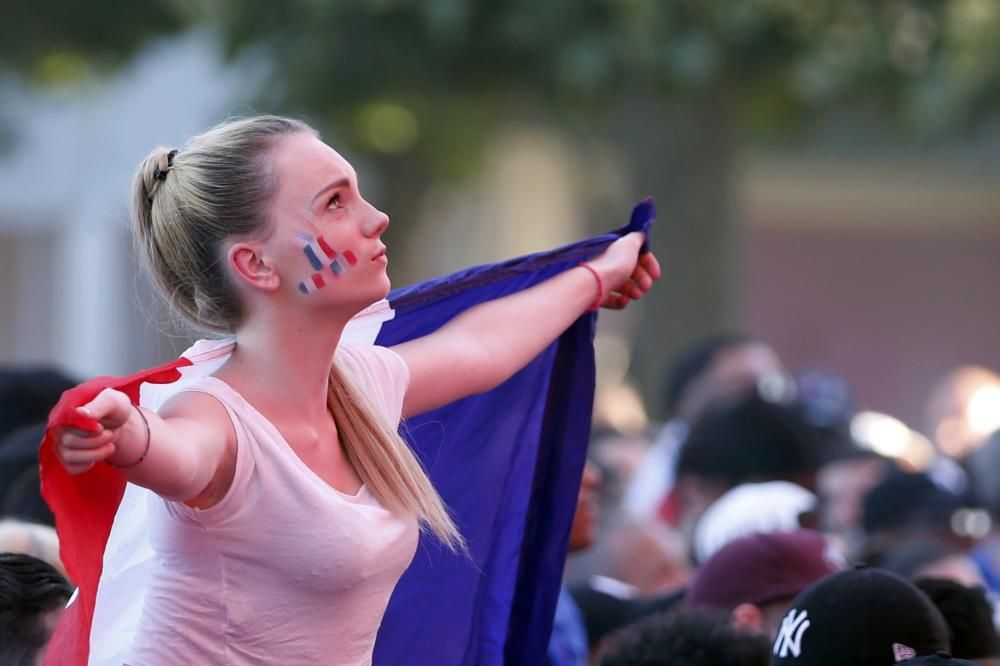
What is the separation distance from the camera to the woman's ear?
2.60 m

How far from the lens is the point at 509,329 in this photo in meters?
3.12

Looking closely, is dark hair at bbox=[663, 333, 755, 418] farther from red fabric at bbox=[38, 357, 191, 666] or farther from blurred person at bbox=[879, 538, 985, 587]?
red fabric at bbox=[38, 357, 191, 666]

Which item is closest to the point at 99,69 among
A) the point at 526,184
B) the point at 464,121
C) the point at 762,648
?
the point at 464,121

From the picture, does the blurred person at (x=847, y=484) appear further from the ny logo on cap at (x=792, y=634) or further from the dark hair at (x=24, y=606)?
the dark hair at (x=24, y=606)

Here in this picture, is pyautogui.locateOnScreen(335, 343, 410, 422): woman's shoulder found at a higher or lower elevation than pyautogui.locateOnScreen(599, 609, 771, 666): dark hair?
higher

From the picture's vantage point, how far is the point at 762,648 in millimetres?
3404

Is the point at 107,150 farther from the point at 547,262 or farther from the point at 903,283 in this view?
the point at 547,262

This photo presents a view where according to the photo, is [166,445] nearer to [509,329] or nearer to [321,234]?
[321,234]

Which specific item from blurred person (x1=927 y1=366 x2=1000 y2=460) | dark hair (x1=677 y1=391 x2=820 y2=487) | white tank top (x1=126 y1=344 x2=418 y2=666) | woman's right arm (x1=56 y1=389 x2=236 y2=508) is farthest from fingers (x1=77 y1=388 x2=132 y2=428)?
blurred person (x1=927 y1=366 x2=1000 y2=460)

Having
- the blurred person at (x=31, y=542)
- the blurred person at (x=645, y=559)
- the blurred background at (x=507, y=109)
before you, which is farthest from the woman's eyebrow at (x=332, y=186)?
the blurred person at (x=645, y=559)

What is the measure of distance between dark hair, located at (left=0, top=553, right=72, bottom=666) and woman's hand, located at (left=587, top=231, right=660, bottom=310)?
3.93 ft

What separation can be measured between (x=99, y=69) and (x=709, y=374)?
625 centimetres

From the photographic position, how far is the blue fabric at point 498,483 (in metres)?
3.24

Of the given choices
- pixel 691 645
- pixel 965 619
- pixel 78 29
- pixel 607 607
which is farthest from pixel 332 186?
pixel 78 29
